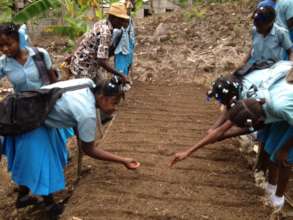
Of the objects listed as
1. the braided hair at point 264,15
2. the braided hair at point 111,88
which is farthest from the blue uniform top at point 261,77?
the braided hair at point 111,88

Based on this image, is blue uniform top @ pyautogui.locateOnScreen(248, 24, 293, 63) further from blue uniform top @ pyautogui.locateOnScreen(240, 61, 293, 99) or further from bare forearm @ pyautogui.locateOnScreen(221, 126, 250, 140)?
bare forearm @ pyautogui.locateOnScreen(221, 126, 250, 140)

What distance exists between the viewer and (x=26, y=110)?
2.62 metres

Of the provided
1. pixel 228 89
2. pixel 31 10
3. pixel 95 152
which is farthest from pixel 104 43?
pixel 31 10

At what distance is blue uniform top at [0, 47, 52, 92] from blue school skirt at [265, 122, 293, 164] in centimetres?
171

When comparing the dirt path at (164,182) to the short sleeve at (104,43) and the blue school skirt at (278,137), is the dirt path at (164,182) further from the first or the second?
the short sleeve at (104,43)

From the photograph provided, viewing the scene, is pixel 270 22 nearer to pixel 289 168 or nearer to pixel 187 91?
pixel 289 168

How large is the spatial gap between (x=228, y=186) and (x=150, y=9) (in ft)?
32.1

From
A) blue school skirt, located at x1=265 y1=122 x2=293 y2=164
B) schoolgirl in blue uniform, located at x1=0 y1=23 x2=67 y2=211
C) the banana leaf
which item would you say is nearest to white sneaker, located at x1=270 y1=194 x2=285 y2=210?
blue school skirt, located at x1=265 y1=122 x2=293 y2=164

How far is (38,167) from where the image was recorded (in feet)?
8.96

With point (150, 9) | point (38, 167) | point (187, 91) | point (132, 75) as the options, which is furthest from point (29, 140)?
point (150, 9)

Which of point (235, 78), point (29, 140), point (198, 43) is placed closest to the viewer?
point (29, 140)

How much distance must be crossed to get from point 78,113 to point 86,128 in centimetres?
11

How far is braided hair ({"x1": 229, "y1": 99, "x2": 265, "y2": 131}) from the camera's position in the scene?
2492 mm

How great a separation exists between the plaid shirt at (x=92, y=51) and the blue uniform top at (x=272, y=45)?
1363 mm
